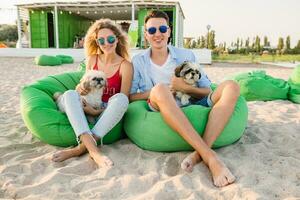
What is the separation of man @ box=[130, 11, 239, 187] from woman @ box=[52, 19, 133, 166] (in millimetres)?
170

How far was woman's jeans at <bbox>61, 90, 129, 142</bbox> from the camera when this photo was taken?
291cm

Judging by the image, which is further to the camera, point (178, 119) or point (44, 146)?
point (44, 146)

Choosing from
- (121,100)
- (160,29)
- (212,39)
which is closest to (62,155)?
(121,100)

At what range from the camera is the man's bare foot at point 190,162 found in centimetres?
258

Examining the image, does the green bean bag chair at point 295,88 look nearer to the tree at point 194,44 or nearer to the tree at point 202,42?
the tree at point 202,42

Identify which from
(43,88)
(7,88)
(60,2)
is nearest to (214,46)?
(60,2)

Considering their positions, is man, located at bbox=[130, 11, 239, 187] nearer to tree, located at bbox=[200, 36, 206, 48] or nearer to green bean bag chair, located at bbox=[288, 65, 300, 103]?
green bean bag chair, located at bbox=[288, 65, 300, 103]

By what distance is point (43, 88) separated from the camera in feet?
12.6

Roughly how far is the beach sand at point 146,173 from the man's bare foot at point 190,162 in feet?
0.13

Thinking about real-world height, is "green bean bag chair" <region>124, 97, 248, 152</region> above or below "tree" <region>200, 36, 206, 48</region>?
below

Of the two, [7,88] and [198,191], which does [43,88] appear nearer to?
[198,191]

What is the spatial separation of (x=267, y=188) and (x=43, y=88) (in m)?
2.59

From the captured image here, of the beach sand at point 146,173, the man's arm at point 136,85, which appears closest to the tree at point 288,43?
the beach sand at point 146,173

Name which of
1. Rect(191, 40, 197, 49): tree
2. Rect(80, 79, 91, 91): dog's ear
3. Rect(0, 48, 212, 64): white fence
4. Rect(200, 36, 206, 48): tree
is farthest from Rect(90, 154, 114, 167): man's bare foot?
Rect(191, 40, 197, 49): tree
